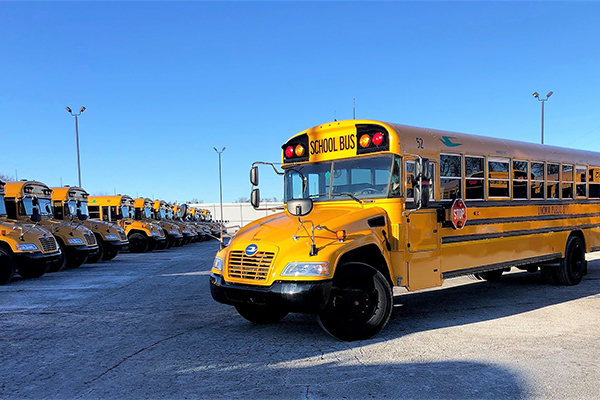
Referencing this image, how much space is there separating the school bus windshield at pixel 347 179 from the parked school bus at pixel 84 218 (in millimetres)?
10431

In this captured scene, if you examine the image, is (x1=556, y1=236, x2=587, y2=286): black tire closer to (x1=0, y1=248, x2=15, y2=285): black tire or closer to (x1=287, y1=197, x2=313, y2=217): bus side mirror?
(x1=287, y1=197, x2=313, y2=217): bus side mirror

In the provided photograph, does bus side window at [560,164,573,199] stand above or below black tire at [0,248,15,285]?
above

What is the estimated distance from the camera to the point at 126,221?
67.2 feet

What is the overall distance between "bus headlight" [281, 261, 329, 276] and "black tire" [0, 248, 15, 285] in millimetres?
8025

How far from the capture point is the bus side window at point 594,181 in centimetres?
962

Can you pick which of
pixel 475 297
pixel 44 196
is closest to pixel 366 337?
pixel 475 297

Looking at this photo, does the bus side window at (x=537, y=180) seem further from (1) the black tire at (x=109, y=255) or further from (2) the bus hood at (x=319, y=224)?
(1) the black tire at (x=109, y=255)

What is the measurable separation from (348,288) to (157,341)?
2.12 meters

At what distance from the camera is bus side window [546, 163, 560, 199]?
8430 mm

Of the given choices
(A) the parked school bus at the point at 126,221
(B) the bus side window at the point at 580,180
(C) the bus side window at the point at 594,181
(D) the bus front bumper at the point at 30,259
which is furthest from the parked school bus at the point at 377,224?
(A) the parked school bus at the point at 126,221

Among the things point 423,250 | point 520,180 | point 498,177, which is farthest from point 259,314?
point 520,180

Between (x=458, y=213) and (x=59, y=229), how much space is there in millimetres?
10767

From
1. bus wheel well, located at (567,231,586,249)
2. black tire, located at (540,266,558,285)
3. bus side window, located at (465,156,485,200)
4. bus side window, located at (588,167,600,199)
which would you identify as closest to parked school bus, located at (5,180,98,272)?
bus side window, located at (465,156,485,200)

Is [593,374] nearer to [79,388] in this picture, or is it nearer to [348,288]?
[348,288]
